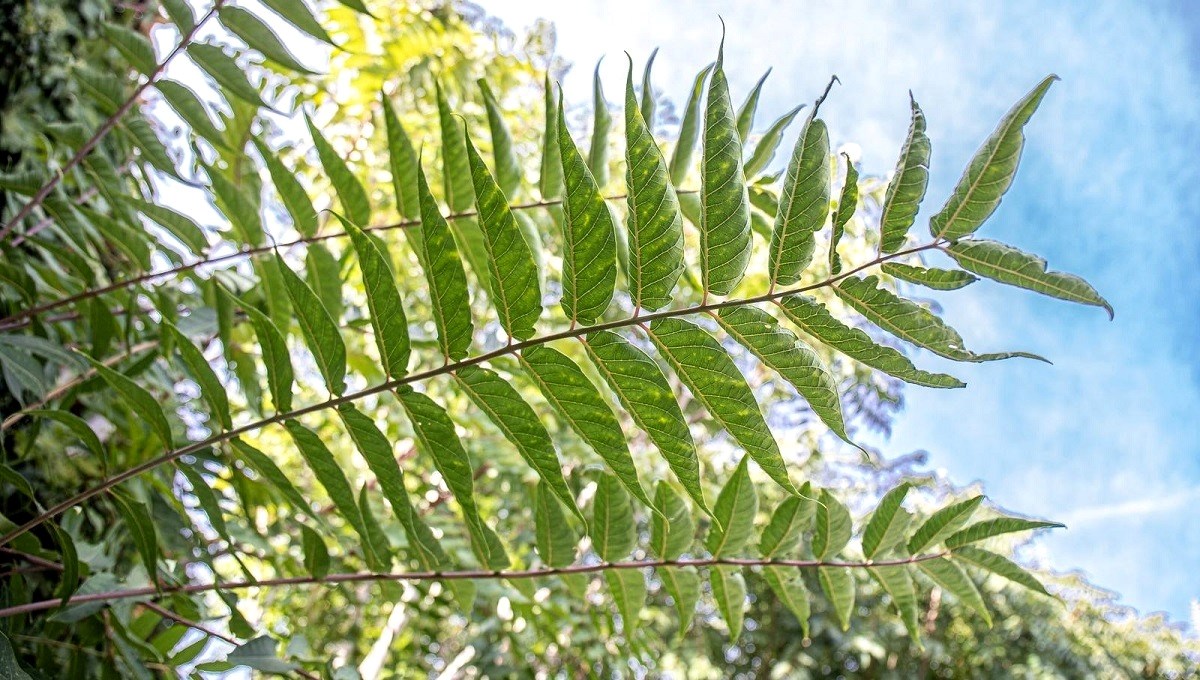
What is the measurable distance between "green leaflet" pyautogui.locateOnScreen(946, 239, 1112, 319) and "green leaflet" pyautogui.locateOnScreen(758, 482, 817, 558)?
306 millimetres

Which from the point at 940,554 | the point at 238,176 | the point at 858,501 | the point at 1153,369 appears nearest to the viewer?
the point at 940,554

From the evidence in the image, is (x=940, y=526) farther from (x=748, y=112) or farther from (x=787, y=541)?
(x=748, y=112)

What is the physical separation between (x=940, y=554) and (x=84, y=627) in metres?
0.89

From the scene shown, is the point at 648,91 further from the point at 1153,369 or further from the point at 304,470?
the point at 1153,369

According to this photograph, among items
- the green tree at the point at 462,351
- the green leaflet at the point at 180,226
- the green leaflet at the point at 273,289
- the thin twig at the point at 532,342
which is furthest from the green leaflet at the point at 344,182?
the thin twig at the point at 532,342

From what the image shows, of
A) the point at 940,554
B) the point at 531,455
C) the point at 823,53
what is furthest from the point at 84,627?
the point at 823,53

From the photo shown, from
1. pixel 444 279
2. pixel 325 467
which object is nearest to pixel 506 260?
pixel 444 279

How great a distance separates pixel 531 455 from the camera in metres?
0.51

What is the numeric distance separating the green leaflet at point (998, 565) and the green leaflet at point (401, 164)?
62cm

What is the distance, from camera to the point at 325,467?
589 mm

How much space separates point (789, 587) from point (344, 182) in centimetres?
64

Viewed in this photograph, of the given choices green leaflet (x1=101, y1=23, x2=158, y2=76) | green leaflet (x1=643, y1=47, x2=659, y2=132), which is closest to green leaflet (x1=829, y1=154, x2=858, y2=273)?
green leaflet (x1=643, y1=47, x2=659, y2=132)

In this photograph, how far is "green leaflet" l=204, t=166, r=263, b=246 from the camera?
787mm

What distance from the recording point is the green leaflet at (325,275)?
0.82 metres
